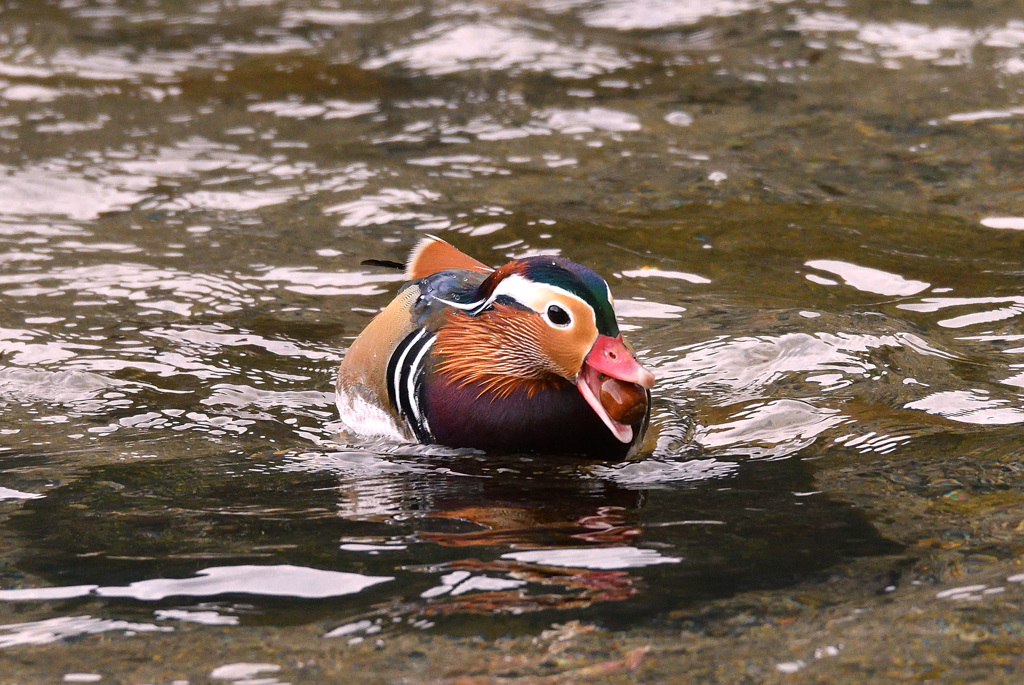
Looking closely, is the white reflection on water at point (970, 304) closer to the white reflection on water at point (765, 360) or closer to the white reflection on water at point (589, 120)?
the white reflection on water at point (765, 360)

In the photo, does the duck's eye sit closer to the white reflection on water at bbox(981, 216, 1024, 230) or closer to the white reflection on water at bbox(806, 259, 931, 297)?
the white reflection on water at bbox(806, 259, 931, 297)

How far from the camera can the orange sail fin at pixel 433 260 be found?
615 cm

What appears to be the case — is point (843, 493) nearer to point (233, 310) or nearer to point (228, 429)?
point (228, 429)

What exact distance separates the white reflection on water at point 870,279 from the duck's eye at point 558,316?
125 inches

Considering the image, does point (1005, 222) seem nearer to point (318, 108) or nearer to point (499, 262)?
point (499, 262)

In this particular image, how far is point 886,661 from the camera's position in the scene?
3354mm

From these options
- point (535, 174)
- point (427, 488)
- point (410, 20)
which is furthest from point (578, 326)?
point (410, 20)

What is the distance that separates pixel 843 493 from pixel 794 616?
116cm

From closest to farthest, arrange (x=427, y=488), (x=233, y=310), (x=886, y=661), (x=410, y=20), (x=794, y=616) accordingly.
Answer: (x=886, y=661), (x=794, y=616), (x=427, y=488), (x=233, y=310), (x=410, y=20)

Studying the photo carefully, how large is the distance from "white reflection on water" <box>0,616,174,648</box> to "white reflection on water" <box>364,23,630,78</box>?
8664 millimetres

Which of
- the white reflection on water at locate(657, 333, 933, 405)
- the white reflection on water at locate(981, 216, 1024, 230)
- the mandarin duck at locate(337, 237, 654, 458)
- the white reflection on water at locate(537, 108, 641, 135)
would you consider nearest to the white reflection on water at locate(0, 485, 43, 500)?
the mandarin duck at locate(337, 237, 654, 458)

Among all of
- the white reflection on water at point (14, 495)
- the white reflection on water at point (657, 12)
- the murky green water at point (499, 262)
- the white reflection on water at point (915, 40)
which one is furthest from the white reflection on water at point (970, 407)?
the white reflection on water at point (657, 12)

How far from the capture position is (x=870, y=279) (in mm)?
7617

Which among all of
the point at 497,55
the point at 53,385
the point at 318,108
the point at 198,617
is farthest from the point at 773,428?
the point at 497,55
